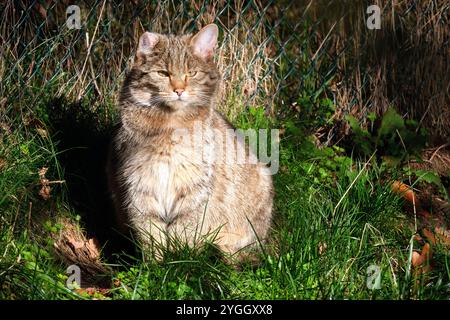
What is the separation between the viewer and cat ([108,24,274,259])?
4273mm

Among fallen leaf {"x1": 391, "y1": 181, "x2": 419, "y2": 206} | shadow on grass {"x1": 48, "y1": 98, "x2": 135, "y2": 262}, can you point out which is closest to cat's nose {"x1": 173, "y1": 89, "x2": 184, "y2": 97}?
shadow on grass {"x1": 48, "y1": 98, "x2": 135, "y2": 262}

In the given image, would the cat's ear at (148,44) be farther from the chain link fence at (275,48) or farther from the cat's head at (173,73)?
the chain link fence at (275,48)

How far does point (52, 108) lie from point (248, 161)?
154 cm

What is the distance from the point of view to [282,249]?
419cm

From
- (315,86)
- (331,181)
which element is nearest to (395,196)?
(331,181)

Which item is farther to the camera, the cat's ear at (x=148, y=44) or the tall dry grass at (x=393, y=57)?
the tall dry grass at (x=393, y=57)

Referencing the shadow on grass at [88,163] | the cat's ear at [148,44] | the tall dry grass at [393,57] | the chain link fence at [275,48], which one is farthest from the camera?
the tall dry grass at [393,57]

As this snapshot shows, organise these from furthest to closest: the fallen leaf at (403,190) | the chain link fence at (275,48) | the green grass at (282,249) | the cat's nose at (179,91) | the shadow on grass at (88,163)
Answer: the chain link fence at (275,48) → the fallen leaf at (403,190) → the shadow on grass at (88,163) → the cat's nose at (179,91) → the green grass at (282,249)

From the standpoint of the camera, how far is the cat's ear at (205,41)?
4418 mm

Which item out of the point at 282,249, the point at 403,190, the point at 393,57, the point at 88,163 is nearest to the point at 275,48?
the point at 393,57

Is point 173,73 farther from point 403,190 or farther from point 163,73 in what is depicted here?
point 403,190

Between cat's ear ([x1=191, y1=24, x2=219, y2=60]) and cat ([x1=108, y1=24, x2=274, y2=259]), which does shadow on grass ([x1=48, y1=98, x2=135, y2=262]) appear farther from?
cat's ear ([x1=191, y1=24, x2=219, y2=60])

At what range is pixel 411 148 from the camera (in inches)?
223

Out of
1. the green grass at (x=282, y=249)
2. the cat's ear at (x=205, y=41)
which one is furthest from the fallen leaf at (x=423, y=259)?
the cat's ear at (x=205, y=41)
